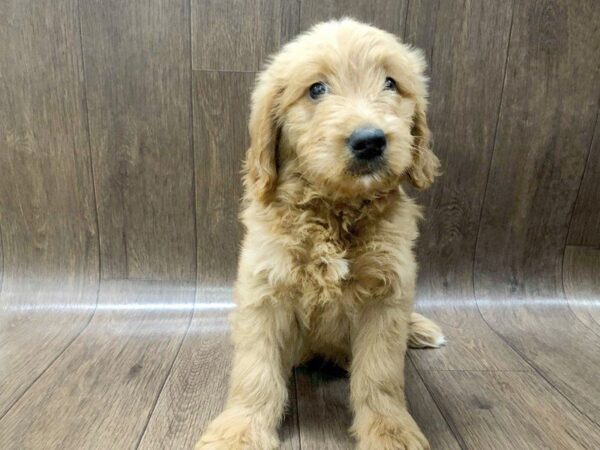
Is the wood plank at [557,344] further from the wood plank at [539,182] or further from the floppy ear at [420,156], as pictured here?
the floppy ear at [420,156]

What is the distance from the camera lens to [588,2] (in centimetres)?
190

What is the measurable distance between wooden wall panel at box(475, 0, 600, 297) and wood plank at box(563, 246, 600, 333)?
0.05m

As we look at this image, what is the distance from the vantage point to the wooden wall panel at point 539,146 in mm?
1916

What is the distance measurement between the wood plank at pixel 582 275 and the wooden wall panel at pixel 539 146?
0.16ft

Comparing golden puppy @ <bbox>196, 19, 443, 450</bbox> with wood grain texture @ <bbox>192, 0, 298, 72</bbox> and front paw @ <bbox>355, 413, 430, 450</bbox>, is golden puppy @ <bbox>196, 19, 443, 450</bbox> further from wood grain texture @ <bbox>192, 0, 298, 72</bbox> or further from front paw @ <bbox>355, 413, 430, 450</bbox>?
wood grain texture @ <bbox>192, 0, 298, 72</bbox>

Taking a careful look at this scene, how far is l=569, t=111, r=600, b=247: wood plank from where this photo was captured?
6.72 ft

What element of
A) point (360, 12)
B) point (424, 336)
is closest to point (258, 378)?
point (424, 336)

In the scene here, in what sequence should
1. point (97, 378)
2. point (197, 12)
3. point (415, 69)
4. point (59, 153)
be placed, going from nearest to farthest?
point (415, 69), point (97, 378), point (197, 12), point (59, 153)

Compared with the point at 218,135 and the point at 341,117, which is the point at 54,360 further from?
the point at 341,117

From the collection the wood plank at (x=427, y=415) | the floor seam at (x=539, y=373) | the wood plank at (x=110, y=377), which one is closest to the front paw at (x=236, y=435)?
the wood plank at (x=110, y=377)

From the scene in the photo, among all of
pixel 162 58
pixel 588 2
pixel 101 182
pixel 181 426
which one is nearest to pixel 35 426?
pixel 181 426

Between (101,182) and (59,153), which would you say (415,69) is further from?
(59,153)

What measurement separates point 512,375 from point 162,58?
1818mm

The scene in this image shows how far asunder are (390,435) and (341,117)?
87 centimetres
